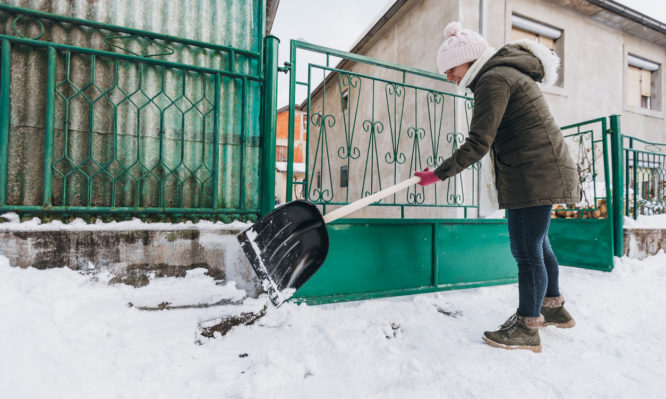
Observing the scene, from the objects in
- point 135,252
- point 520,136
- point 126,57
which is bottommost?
point 135,252

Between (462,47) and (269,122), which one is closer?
(462,47)

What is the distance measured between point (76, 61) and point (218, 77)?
2.86 ft

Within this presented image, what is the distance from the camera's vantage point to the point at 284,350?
1.62 meters

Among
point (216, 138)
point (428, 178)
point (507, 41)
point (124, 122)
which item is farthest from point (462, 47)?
point (507, 41)

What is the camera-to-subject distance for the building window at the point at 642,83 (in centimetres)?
739

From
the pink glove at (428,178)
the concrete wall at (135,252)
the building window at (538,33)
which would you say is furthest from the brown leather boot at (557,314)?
the building window at (538,33)

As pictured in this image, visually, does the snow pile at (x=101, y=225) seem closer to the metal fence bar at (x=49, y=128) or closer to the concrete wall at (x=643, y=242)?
the metal fence bar at (x=49, y=128)

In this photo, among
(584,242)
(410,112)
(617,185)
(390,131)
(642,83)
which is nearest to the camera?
(617,185)

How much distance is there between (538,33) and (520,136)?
601 cm

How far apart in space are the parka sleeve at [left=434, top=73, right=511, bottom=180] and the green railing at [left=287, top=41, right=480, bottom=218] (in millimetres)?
671

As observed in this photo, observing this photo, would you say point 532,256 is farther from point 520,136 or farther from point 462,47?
point 462,47

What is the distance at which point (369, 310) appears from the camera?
2.28 meters

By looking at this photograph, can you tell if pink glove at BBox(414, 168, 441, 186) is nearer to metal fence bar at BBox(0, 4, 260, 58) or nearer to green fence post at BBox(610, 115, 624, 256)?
metal fence bar at BBox(0, 4, 260, 58)

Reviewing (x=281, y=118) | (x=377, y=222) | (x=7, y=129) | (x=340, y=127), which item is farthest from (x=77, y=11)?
(x=281, y=118)
